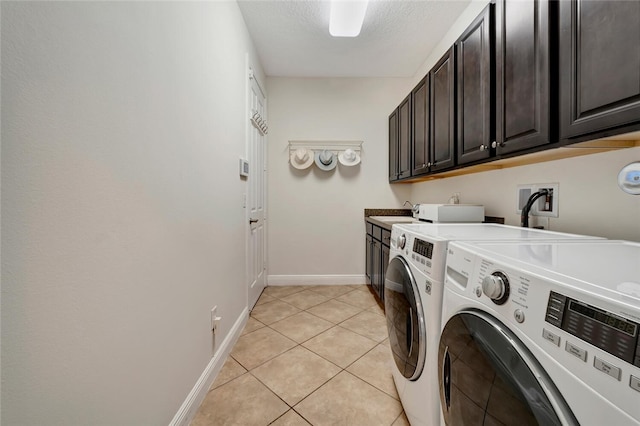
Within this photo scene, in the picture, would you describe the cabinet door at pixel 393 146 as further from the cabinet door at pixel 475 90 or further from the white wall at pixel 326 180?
the cabinet door at pixel 475 90

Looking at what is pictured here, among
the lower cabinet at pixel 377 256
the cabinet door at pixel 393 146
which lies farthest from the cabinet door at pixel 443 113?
the cabinet door at pixel 393 146

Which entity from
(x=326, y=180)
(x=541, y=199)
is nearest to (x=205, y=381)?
(x=541, y=199)

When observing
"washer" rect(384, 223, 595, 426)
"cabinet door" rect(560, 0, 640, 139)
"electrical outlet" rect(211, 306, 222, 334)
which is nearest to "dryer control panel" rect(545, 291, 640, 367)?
"washer" rect(384, 223, 595, 426)

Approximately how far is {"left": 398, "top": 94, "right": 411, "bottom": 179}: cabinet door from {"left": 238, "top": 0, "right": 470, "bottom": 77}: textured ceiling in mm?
541

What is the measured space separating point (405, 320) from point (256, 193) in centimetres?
196

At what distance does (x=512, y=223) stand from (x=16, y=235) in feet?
6.84

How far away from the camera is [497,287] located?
577 mm

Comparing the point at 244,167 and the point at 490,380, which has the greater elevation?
the point at 244,167

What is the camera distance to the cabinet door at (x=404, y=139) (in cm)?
247

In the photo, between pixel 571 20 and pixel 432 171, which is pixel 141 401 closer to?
pixel 571 20

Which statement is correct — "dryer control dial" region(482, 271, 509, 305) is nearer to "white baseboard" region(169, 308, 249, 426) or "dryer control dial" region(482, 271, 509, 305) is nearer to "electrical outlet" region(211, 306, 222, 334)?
"white baseboard" region(169, 308, 249, 426)

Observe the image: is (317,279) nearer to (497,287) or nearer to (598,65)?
(497,287)

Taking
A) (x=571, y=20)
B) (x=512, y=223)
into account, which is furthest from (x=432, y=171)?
(x=571, y=20)

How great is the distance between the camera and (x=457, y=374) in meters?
0.72
